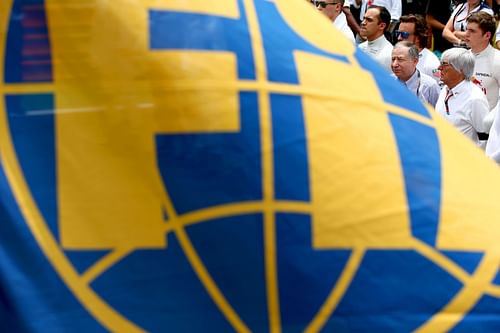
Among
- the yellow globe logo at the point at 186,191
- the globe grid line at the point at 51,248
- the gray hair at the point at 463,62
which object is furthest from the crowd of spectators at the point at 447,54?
the globe grid line at the point at 51,248

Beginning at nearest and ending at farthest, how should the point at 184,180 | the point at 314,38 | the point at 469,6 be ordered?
the point at 184,180
the point at 314,38
the point at 469,6

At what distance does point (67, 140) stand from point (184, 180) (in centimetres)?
32

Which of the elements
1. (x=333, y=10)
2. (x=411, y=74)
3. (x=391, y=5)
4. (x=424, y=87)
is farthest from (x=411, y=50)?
(x=391, y=5)

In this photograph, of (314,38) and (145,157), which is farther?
(314,38)

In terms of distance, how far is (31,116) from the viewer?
281cm

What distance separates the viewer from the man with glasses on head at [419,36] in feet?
30.8

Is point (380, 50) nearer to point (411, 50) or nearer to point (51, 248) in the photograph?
point (411, 50)

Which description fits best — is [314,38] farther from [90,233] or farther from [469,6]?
[469,6]

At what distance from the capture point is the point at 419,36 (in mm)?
9586

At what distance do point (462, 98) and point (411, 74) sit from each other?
0.79 metres

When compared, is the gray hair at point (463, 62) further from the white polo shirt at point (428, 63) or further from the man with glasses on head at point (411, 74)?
the white polo shirt at point (428, 63)

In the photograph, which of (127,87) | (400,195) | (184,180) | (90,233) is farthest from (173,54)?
(400,195)

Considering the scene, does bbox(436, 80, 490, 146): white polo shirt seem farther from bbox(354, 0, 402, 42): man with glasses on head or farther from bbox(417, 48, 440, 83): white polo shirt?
bbox(354, 0, 402, 42): man with glasses on head

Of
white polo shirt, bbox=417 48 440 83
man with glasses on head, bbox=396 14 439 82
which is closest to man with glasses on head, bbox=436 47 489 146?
white polo shirt, bbox=417 48 440 83
